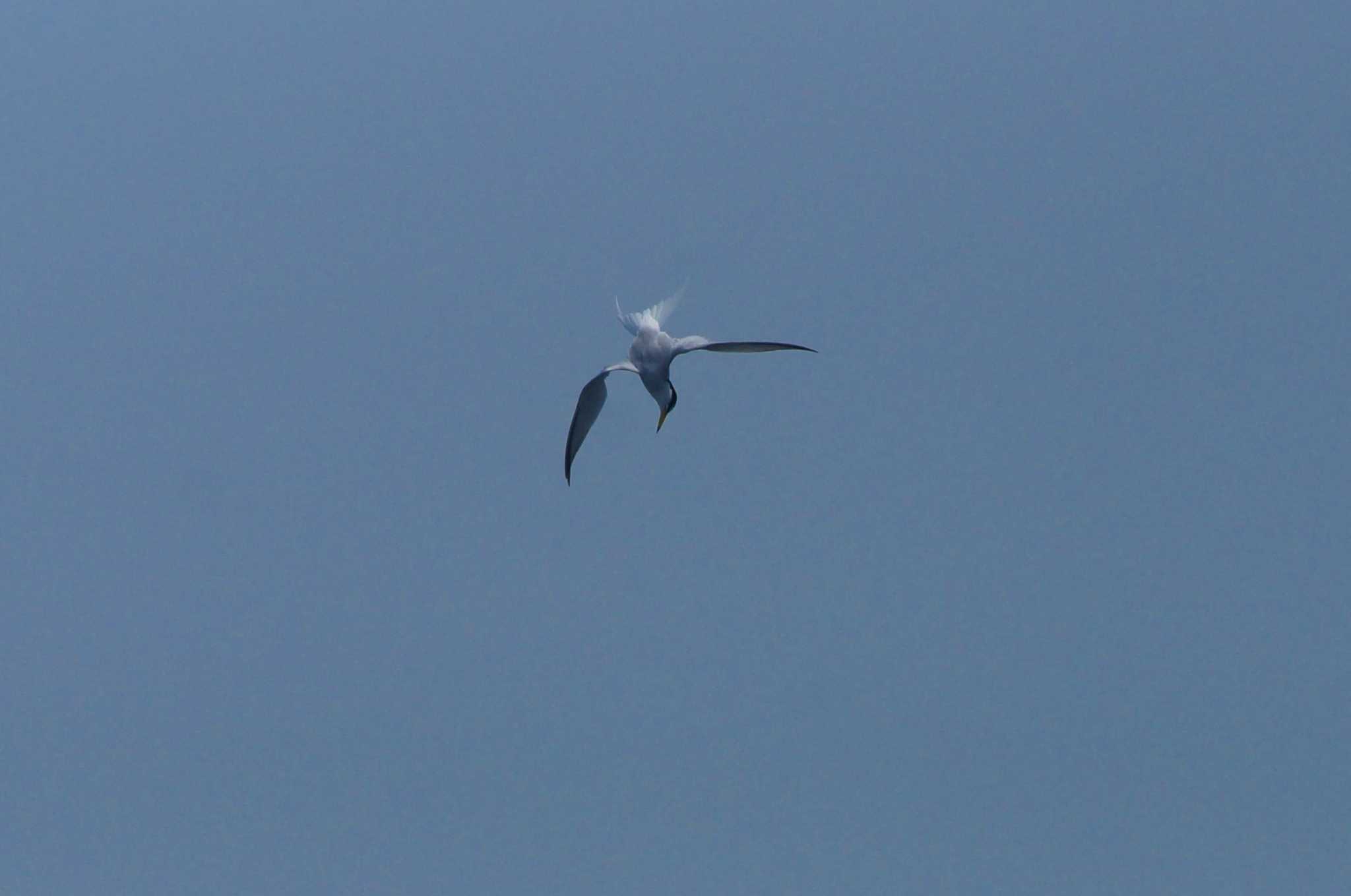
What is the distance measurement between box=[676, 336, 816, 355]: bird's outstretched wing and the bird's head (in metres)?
0.95

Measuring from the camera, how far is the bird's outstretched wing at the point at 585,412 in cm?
2489

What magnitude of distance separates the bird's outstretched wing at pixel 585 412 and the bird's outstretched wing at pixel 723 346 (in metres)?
1.19

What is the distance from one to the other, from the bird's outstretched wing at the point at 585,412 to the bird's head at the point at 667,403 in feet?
2.52

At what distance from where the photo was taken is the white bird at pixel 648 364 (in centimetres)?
2417

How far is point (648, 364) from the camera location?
24531 millimetres

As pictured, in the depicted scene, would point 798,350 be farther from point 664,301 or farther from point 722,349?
point 664,301

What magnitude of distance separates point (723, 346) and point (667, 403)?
211 cm

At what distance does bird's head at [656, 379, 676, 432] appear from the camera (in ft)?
81.9

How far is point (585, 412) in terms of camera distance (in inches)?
996

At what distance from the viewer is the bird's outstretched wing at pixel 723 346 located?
22.8 meters

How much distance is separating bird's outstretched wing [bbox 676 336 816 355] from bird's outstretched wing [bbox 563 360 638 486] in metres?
1.19

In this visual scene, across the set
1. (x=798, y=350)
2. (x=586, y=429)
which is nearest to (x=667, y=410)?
(x=586, y=429)

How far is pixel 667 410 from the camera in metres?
25.2

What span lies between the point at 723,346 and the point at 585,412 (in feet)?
11.3
